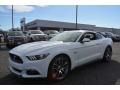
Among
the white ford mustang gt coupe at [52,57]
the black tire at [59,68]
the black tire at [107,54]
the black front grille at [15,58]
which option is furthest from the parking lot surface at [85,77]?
the black tire at [107,54]

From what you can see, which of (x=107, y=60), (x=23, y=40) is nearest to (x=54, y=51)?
(x=107, y=60)

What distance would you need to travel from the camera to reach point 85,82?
480 centimetres

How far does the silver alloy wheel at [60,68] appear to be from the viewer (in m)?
4.72

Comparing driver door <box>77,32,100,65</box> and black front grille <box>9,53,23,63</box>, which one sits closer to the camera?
black front grille <box>9,53,23,63</box>

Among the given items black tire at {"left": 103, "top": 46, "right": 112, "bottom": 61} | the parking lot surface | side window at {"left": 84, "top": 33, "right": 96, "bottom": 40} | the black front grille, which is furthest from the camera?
black tire at {"left": 103, "top": 46, "right": 112, "bottom": 61}

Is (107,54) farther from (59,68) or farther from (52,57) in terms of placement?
(52,57)

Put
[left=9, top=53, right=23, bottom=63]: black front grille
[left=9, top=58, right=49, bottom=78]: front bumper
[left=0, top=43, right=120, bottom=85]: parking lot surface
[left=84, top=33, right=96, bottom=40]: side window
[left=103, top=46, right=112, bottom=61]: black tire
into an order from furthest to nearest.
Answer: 1. [left=103, top=46, right=112, bottom=61]: black tire
2. [left=84, top=33, right=96, bottom=40]: side window
3. [left=0, top=43, right=120, bottom=85]: parking lot surface
4. [left=9, top=53, right=23, bottom=63]: black front grille
5. [left=9, top=58, right=49, bottom=78]: front bumper

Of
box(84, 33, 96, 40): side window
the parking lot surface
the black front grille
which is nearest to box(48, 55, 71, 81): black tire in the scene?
the parking lot surface

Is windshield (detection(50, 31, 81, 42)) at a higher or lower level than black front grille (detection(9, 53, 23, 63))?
higher

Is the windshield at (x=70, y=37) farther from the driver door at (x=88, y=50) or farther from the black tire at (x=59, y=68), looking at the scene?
the black tire at (x=59, y=68)

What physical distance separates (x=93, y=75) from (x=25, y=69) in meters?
2.20

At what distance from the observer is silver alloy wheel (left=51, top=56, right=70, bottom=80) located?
15.5 feet

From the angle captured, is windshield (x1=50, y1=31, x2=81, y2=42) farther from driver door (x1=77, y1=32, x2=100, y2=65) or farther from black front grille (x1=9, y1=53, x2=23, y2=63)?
black front grille (x1=9, y1=53, x2=23, y2=63)

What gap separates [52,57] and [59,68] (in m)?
0.48
